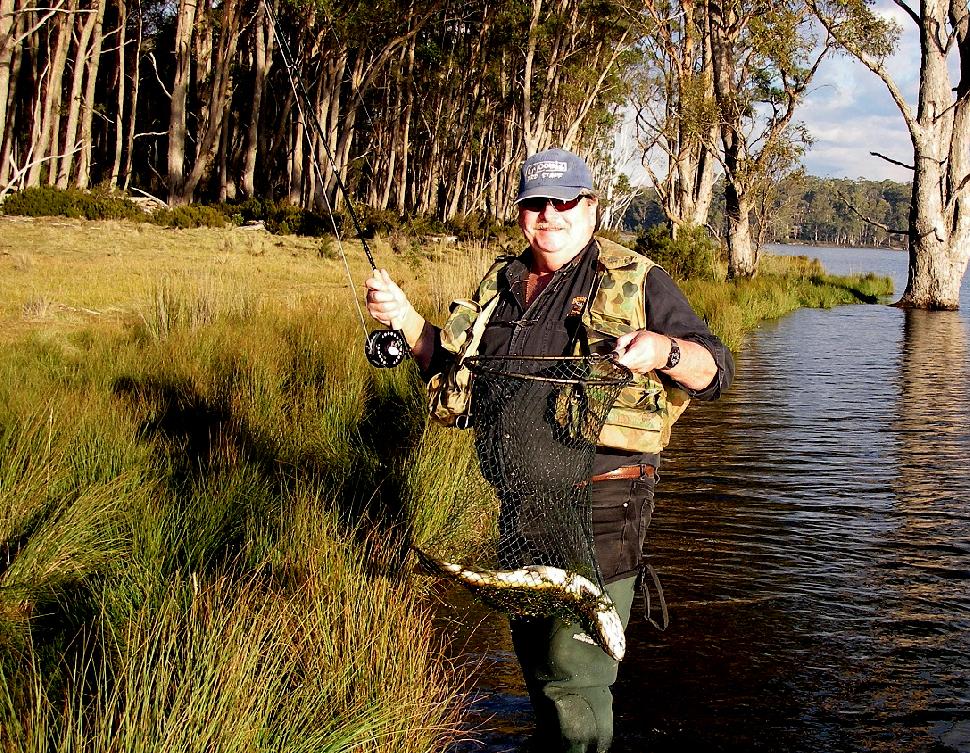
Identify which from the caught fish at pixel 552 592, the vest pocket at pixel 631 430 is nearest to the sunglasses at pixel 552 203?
the vest pocket at pixel 631 430

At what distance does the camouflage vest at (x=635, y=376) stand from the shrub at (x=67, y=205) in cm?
2134

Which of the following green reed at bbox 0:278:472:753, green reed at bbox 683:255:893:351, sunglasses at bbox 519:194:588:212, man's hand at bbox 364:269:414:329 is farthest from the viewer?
green reed at bbox 683:255:893:351

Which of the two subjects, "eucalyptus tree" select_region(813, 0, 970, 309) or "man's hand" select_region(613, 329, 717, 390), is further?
"eucalyptus tree" select_region(813, 0, 970, 309)

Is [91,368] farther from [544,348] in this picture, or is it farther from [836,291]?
[836,291]

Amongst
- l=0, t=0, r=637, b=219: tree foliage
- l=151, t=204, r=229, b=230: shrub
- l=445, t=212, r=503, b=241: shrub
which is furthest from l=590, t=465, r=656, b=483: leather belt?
l=445, t=212, r=503, b=241: shrub

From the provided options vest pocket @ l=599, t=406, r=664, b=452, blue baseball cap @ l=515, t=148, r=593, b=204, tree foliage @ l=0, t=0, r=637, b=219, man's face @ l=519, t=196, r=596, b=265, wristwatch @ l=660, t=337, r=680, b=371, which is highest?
tree foliage @ l=0, t=0, r=637, b=219

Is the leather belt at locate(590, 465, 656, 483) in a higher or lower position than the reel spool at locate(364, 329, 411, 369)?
lower

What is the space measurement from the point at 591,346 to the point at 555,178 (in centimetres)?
49

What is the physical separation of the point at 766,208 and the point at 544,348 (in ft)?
92.4

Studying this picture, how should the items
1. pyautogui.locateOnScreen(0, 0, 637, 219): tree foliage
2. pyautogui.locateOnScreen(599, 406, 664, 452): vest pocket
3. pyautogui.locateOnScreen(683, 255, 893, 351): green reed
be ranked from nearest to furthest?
1. pyautogui.locateOnScreen(599, 406, 664, 452): vest pocket
2. pyautogui.locateOnScreen(683, 255, 893, 351): green reed
3. pyautogui.locateOnScreen(0, 0, 637, 219): tree foliage

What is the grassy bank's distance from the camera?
299 cm

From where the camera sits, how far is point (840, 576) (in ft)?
20.7

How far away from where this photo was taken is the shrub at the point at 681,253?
24375 mm

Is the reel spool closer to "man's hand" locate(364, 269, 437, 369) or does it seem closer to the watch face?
"man's hand" locate(364, 269, 437, 369)
